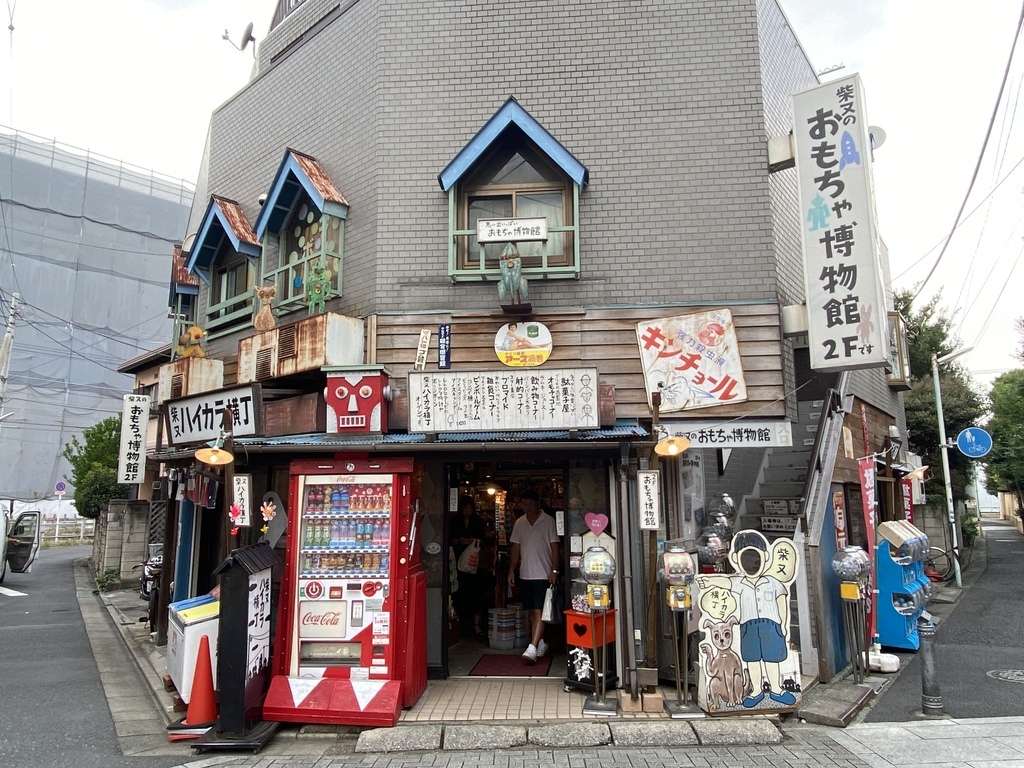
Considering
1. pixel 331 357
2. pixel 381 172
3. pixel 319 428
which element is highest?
pixel 381 172

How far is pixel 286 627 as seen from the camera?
7449 millimetres

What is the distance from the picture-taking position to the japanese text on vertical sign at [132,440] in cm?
1463

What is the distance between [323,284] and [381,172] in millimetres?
1842

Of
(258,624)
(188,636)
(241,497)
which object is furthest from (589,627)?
(188,636)

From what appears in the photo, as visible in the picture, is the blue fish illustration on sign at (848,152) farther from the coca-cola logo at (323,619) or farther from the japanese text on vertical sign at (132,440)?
the japanese text on vertical sign at (132,440)

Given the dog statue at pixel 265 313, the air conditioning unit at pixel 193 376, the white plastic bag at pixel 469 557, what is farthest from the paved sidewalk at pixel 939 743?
the air conditioning unit at pixel 193 376

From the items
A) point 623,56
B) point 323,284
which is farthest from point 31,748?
point 623,56

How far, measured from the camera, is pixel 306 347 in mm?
8617

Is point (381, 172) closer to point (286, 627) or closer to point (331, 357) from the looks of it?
point (331, 357)

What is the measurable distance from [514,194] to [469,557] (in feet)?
18.7

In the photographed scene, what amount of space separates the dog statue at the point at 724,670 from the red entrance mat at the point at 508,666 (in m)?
2.32

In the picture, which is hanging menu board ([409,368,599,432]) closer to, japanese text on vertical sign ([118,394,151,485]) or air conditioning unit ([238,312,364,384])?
air conditioning unit ([238,312,364,384])

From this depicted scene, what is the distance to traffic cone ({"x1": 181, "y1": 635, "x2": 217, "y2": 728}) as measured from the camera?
7.10 m

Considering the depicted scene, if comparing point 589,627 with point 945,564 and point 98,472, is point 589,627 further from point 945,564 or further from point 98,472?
point 98,472
